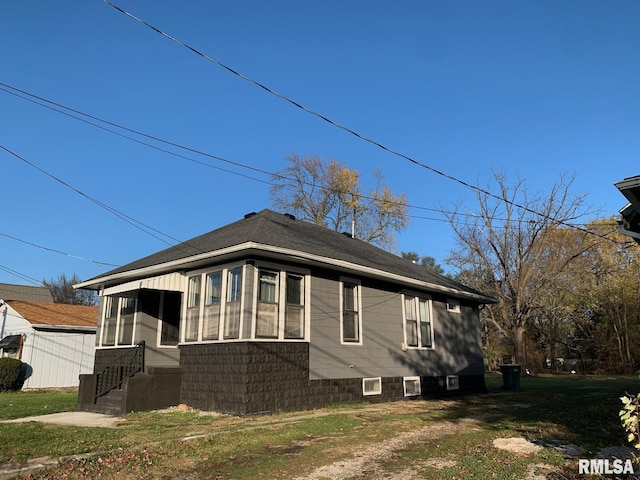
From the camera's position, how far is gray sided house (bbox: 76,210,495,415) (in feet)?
35.2

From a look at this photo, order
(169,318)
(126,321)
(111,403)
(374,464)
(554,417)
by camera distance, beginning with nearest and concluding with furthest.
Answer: (374,464) < (554,417) < (111,403) < (169,318) < (126,321)

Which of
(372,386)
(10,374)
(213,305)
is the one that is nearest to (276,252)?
(213,305)

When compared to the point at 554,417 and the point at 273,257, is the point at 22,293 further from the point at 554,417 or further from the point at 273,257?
the point at 554,417

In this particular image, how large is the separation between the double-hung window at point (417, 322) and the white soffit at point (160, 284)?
688 centimetres

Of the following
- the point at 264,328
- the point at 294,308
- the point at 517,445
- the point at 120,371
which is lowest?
the point at 517,445

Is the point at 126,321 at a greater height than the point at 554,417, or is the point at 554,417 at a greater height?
the point at 126,321

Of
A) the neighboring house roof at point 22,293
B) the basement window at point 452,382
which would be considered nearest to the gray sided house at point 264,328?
the basement window at point 452,382

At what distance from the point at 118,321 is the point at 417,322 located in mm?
9159

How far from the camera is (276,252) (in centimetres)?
1056

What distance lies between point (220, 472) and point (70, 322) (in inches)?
838

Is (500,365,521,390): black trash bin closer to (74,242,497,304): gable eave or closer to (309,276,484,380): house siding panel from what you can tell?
(309,276,484,380): house siding panel

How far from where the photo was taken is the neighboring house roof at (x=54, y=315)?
73.9 ft

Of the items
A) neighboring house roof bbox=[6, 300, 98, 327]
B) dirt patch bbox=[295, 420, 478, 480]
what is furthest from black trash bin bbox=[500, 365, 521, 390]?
neighboring house roof bbox=[6, 300, 98, 327]

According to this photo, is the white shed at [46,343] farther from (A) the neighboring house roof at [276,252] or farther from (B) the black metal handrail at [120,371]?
(B) the black metal handrail at [120,371]
